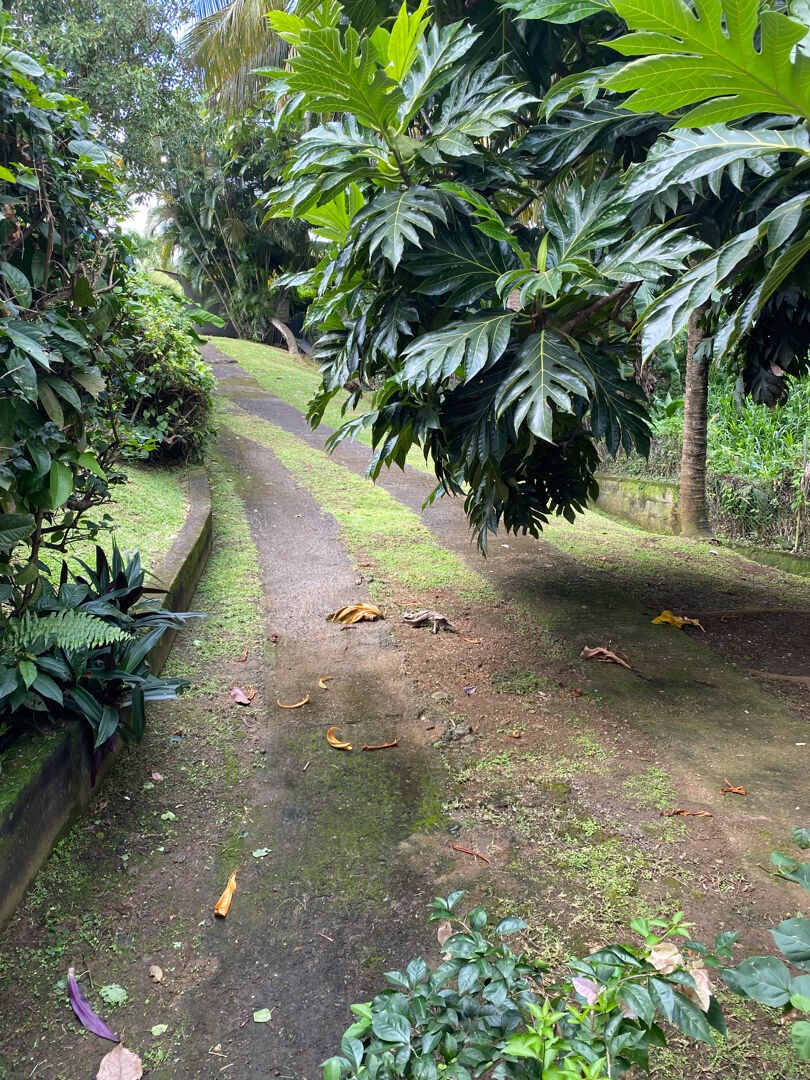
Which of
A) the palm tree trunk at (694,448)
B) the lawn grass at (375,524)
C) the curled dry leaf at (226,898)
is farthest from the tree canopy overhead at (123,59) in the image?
the curled dry leaf at (226,898)

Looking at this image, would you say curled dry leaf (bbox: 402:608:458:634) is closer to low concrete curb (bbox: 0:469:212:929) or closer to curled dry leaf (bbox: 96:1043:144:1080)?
low concrete curb (bbox: 0:469:212:929)

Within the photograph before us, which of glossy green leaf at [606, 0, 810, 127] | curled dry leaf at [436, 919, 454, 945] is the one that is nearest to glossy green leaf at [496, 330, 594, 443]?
glossy green leaf at [606, 0, 810, 127]

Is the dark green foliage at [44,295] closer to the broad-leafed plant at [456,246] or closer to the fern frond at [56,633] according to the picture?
the fern frond at [56,633]

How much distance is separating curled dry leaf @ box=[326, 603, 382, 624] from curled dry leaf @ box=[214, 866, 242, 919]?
7.44ft

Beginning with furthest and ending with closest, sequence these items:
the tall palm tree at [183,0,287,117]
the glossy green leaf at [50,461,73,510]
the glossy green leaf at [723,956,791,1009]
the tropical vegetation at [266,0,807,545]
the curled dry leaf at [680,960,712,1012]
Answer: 1. the tall palm tree at [183,0,287,117]
2. the tropical vegetation at [266,0,807,545]
3. the glossy green leaf at [50,461,73,510]
4. the curled dry leaf at [680,960,712,1012]
5. the glossy green leaf at [723,956,791,1009]

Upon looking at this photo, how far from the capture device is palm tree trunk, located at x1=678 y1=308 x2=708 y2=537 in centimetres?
674

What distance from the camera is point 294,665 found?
3982mm

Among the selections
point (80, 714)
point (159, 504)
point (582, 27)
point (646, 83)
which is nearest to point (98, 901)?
point (80, 714)

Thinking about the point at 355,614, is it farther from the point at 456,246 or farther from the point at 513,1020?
the point at 513,1020

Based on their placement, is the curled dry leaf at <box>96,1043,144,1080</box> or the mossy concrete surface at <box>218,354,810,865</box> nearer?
the curled dry leaf at <box>96,1043,144,1080</box>

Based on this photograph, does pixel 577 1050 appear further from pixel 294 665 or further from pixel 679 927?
pixel 294 665

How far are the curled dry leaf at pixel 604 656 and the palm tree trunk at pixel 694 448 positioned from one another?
351 centimetres

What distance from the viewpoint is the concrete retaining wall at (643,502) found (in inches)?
328

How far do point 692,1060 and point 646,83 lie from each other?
2595mm
